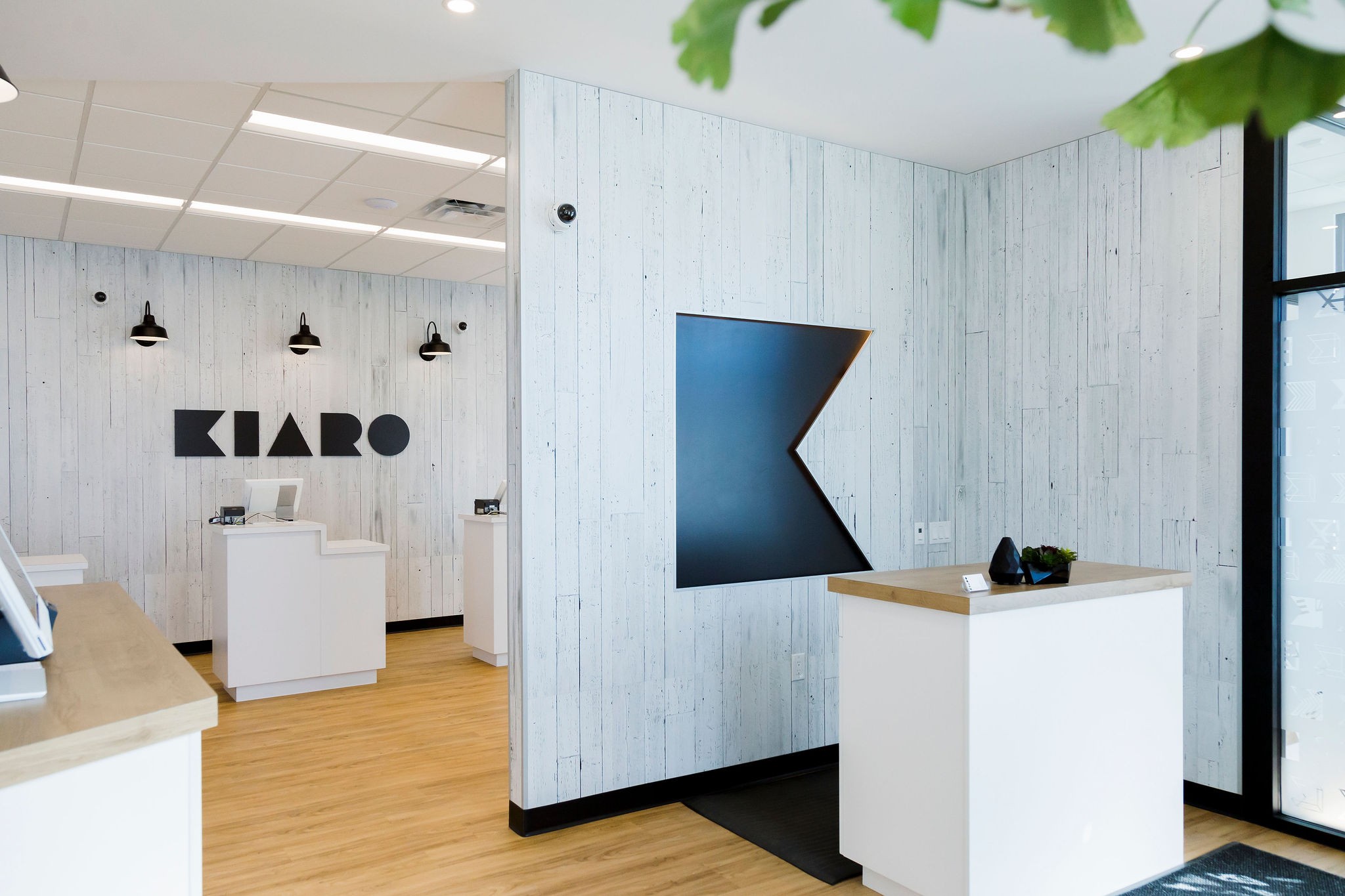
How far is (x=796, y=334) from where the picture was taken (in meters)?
4.47

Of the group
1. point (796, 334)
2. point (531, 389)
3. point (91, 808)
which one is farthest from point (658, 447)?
point (91, 808)

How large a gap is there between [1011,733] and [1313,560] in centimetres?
172

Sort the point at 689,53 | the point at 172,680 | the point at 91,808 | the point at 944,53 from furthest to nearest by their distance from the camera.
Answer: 1. the point at 944,53
2. the point at 172,680
3. the point at 91,808
4. the point at 689,53

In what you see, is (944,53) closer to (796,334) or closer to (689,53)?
(796,334)

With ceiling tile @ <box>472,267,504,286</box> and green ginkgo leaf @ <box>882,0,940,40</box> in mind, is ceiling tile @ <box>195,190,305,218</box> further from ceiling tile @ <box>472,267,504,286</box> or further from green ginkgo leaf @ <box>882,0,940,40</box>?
green ginkgo leaf @ <box>882,0,940,40</box>

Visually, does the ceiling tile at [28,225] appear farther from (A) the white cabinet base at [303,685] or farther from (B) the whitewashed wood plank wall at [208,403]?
(A) the white cabinet base at [303,685]

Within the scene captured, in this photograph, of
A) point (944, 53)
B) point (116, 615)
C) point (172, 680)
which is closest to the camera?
point (172, 680)

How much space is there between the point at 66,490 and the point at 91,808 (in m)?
6.28

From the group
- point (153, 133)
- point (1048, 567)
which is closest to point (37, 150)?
point (153, 133)

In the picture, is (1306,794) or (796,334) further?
(796,334)

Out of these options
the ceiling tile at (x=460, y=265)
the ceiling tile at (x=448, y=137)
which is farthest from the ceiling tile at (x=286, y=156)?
the ceiling tile at (x=460, y=265)

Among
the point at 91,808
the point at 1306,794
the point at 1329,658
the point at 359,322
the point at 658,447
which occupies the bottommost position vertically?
the point at 1306,794

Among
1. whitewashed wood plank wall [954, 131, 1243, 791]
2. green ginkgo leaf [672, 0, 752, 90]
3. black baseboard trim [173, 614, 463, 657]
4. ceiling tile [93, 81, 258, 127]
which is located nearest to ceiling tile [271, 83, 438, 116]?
ceiling tile [93, 81, 258, 127]

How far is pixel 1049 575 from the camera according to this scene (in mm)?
3002
